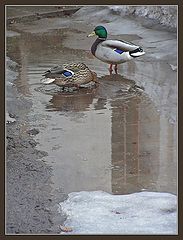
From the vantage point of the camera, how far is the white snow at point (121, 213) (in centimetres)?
690

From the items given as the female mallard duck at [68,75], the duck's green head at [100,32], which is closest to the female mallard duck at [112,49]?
the duck's green head at [100,32]

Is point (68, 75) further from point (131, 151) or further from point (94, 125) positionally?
point (131, 151)

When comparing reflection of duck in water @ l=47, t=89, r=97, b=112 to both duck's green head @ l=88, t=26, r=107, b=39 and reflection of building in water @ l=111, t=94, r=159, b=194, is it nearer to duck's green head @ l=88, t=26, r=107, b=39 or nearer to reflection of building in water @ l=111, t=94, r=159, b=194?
reflection of building in water @ l=111, t=94, r=159, b=194

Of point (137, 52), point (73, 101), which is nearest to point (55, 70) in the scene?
point (73, 101)

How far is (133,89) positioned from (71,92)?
496 millimetres

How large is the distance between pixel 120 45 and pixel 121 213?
1.32m

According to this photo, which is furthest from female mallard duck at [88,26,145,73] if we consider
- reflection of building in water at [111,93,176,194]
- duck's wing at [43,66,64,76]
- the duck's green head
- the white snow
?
the white snow

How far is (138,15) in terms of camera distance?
7641 millimetres

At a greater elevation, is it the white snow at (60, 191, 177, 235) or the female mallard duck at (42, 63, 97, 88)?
the female mallard duck at (42, 63, 97, 88)

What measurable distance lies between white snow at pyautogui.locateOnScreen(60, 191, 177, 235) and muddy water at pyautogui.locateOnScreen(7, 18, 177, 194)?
2.5 inches

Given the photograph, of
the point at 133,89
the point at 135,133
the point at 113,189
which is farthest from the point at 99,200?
the point at 133,89

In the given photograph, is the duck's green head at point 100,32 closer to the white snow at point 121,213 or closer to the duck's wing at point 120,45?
the duck's wing at point 120,45

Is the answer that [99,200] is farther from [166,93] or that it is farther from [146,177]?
[166,93]

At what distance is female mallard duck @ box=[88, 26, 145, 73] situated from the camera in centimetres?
742
